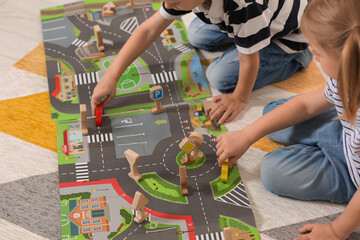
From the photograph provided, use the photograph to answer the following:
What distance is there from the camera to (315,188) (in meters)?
1.11

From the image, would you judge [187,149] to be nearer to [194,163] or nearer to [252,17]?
[194,163]

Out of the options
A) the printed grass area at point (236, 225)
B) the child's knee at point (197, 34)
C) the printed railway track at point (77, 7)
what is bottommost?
the printed grass area at point (236, 225)

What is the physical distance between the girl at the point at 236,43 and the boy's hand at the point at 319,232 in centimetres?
37

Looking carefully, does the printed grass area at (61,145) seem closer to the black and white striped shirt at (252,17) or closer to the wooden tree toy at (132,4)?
the black and white striped shirt at (252,17)

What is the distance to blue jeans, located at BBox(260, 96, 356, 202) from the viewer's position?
110cm

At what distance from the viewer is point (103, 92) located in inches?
50.6

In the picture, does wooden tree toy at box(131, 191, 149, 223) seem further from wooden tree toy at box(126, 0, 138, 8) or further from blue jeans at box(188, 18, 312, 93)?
wooden tree toy at box(126, 0, 138, 8)

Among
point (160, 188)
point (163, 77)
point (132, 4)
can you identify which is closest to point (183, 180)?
point (160, 188)

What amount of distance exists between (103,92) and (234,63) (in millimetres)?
367

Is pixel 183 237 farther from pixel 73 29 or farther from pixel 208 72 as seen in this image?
pixel 73 29

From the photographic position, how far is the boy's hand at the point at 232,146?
3.79 ft

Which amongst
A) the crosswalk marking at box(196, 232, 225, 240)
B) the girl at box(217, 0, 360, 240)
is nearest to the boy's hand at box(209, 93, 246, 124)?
the girl at box(217, 0, 360, 240)

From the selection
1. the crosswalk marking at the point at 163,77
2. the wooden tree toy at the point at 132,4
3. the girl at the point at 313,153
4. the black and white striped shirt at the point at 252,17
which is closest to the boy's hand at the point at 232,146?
the girl at the point at 313,153

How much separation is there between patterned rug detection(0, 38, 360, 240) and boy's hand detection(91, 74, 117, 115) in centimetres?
13
